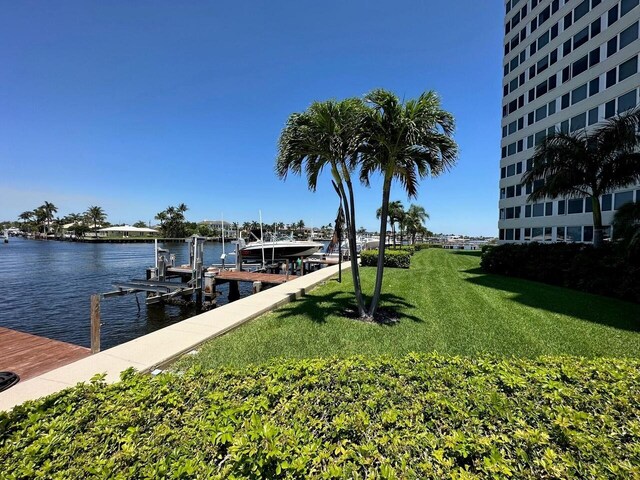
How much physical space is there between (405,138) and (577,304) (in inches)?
303

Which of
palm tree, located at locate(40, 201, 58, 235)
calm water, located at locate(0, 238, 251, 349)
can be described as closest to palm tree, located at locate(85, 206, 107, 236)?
palm tree, located at locate(40, 201, 58, 235)

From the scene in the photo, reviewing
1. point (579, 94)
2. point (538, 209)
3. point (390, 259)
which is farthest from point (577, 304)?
point (579, 94)

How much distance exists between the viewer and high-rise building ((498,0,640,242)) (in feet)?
66.1

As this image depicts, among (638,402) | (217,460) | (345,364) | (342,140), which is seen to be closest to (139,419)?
(217,460)

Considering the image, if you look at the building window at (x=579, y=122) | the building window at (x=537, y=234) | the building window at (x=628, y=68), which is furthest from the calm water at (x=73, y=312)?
the building window at (x=628, y=68)

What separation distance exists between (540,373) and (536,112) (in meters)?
33.7

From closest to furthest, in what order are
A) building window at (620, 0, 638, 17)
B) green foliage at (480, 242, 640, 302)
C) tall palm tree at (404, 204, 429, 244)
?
1. green foliage at (480, 242, 640, 302)
2. building window at (620, 0, 638, 17)
3. tall palm tree at (404, 204, 429, 244)

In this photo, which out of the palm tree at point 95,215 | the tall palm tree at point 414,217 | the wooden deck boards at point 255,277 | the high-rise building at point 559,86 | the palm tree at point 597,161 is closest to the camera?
the palm tree at point 597,161

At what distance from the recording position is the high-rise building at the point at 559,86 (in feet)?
66.1

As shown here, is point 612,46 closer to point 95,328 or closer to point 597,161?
point 597,161

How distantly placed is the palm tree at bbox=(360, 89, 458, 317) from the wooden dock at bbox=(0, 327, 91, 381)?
6.90 m

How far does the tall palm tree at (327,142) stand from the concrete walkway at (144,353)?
362 cm

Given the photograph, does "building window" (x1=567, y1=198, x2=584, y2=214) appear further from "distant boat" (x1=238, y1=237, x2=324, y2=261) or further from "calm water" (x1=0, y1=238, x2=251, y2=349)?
"calm water" (x1=0, y1=238, x2=251, y2=349)

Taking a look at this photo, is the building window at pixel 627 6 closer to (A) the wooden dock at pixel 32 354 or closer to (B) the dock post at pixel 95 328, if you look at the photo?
(B) the dock post at pixel 95 328
